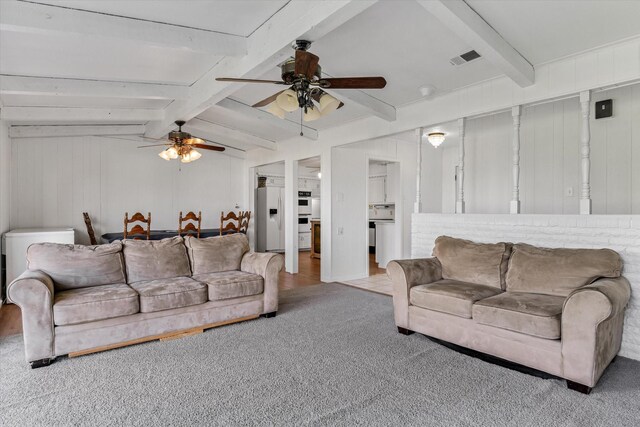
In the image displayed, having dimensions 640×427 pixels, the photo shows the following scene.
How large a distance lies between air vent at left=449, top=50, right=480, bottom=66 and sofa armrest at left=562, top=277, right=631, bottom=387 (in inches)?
82.7

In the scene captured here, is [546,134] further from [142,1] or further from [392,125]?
[142,1]

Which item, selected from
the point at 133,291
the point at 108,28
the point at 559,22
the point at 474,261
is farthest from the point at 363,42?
the point at 133,291

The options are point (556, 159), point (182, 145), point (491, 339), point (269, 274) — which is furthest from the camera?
point (182, 145)

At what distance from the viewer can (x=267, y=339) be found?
3189mm

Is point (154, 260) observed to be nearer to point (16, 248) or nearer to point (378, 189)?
point (16, 248)

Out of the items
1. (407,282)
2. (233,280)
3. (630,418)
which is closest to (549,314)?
(630,418)

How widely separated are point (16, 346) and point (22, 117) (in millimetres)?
3204

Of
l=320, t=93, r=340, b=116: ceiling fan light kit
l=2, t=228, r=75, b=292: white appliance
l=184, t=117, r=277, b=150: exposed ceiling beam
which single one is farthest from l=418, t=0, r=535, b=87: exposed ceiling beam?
l=2, t=228, r=75, b=292: white appliance

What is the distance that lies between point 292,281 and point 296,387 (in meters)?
3.51

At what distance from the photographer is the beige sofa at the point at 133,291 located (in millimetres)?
2707

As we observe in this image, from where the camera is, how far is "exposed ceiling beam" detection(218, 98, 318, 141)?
15.6 ft

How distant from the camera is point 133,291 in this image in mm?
3145

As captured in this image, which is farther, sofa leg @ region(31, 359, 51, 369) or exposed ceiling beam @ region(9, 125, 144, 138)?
exposed ceiling beam @ region(9, 125, 144, 138)

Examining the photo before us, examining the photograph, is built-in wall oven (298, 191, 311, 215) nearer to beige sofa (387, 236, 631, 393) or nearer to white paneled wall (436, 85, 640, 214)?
white paneled wall (436, 85, 640, 214)
